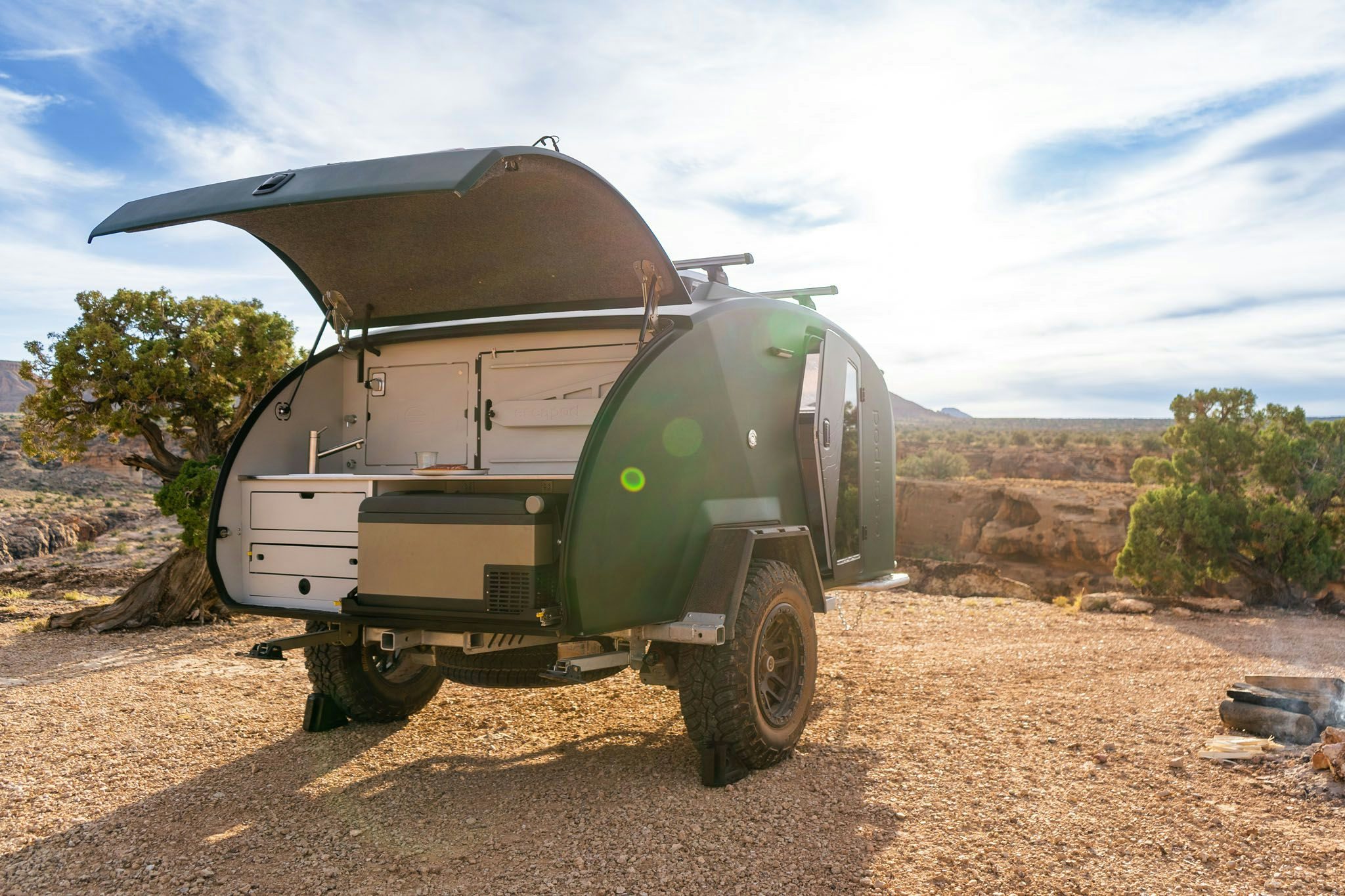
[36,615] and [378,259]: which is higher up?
[378,259]

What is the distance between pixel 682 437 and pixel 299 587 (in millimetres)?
2313

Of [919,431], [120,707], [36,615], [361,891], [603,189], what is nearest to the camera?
[361,891]

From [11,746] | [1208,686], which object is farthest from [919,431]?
[11,746]

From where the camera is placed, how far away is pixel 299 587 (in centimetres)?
533

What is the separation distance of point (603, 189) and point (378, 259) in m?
1.75

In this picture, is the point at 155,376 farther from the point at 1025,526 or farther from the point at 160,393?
the point at 1025,526

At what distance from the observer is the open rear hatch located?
4.20 m

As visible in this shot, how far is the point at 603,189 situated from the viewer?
4.70m

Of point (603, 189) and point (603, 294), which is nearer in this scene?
point (603, 189)

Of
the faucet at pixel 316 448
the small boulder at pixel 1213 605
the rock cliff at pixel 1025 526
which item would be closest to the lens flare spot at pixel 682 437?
the faucet at pixel 316 448

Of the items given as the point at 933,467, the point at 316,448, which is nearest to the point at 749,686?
the point at 316,448

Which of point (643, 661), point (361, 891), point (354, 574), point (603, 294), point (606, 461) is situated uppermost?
point (603, 294)

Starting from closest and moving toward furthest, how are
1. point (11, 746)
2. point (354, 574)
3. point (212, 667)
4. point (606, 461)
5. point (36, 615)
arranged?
point (606, 461), point (354, 574), point (11, 746), point (212, 667), point (36, 615)

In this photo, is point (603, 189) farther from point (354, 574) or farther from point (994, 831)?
point (994, 831)
